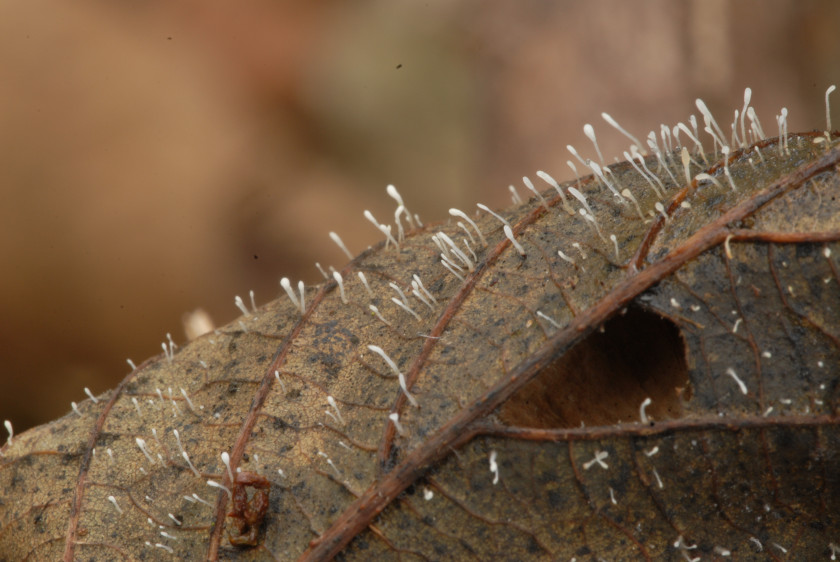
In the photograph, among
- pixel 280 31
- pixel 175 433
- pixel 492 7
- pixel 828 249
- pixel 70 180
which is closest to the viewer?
pixel 828 249

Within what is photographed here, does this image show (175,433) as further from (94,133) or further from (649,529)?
(94,133)

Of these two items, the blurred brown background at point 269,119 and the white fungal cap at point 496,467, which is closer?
the white fungal cap at point 496,467

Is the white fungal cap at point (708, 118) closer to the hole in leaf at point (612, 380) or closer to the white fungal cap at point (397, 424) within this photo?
the hole in leaf at point (612, 380)

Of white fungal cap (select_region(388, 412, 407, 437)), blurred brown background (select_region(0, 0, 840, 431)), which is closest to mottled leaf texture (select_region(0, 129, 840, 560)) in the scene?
white fungal cap (select_region(388, 412, 407, 437))

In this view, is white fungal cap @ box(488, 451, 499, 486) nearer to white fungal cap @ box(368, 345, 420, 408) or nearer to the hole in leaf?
the hole in leaf

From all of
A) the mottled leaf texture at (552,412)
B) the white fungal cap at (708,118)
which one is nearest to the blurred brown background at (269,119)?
the mottled leaf texture at (552,412)

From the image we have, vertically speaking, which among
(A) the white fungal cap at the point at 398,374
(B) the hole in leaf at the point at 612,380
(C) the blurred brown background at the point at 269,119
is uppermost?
(C) the blurred brown background at the point at 269,119

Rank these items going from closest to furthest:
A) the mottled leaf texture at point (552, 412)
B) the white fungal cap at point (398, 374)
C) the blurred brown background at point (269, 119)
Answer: the mottled leaf texture at point (552, 412)
the white fungal cap at point (398, 374)
the blurred brown background at point (269, 119)

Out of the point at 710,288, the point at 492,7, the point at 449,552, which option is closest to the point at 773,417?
the point at 710,288
